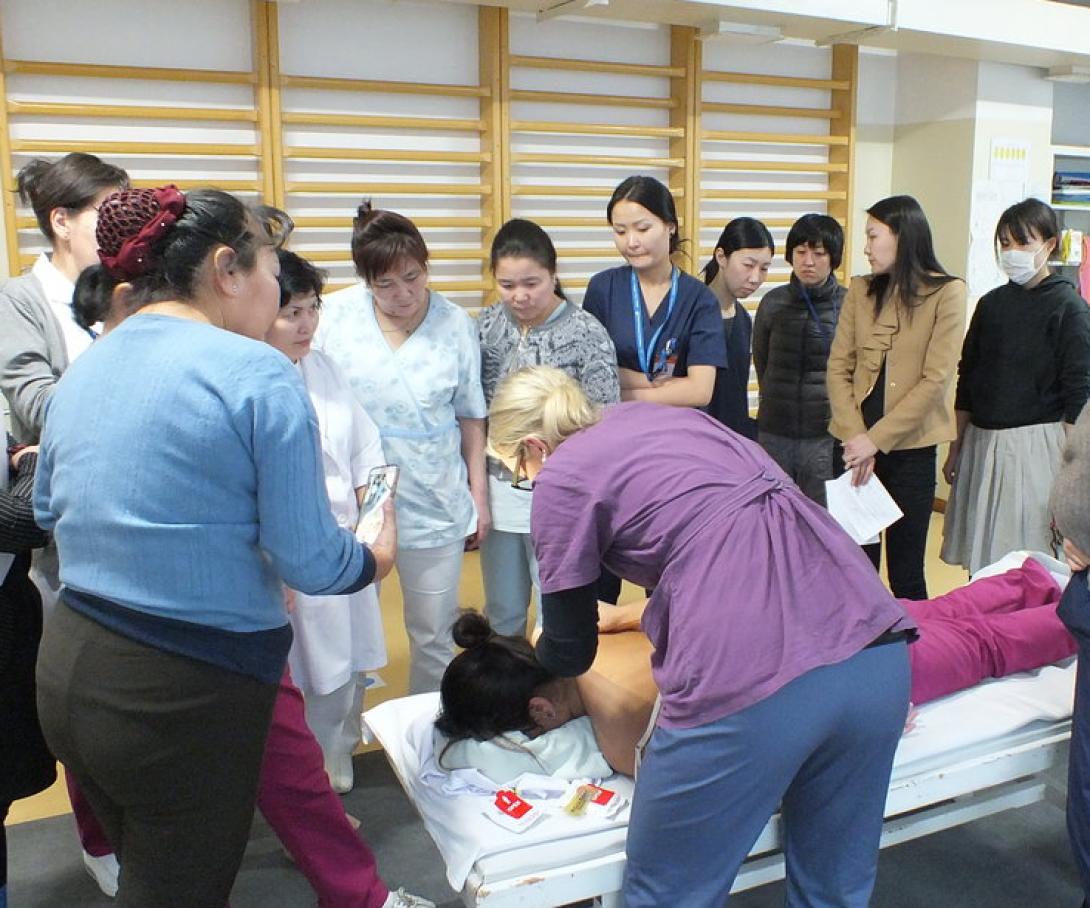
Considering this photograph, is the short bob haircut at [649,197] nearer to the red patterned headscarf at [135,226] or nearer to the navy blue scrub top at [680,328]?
the navy blue scrub top at [680,328]

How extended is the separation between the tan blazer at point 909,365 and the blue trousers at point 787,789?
1.56 m

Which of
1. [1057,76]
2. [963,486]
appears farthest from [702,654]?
[1057,76]

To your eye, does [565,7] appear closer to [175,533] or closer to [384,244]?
[384,244]

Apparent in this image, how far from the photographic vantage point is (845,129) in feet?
15.7

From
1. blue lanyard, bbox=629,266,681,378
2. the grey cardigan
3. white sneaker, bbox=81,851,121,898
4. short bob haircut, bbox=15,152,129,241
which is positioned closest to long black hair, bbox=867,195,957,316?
blue lanyard, bbox=629,266,681,378

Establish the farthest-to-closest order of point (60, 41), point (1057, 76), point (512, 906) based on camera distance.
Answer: point (1057, 76) < point (60, 41) < point (512, 906)

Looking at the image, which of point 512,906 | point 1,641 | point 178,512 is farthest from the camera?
point 1,641

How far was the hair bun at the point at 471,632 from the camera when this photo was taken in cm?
198

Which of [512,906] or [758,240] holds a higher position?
[758,240]

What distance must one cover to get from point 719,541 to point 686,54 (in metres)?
3.55

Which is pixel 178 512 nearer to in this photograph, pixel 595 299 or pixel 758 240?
pixel 595 299

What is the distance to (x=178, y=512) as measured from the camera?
47.2 inches

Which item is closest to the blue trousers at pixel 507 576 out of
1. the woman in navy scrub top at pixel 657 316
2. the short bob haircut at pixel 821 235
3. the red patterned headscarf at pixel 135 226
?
the woman in navy scrub top at pixel 657 316

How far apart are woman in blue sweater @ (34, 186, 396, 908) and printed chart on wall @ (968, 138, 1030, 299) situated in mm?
4339
